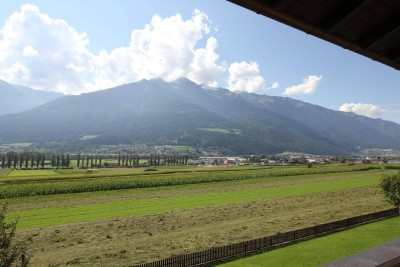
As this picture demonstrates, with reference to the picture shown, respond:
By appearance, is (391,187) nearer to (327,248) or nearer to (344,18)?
(327,248)

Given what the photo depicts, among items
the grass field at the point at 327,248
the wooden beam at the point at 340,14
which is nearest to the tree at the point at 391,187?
the grass field at the point at 327,248

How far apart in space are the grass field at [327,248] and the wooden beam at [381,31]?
19.9m

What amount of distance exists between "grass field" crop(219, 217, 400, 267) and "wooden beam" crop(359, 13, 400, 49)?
65.3ft

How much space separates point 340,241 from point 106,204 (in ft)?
119

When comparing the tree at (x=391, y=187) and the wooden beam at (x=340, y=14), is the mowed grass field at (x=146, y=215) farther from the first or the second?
the wooden beam at (x=340, y=14)

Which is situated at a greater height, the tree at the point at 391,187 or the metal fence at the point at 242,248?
the tree at the point at 391,187

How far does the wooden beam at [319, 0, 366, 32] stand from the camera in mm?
5852

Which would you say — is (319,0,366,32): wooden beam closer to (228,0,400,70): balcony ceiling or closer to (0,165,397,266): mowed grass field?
(228,0,400,70): balcony ceiling

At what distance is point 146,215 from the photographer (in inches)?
1694

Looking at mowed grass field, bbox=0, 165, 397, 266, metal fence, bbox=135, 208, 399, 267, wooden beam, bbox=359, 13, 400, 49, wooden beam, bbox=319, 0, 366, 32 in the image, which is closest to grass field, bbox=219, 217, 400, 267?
metal fence, bbox=135, 208, 399, 267

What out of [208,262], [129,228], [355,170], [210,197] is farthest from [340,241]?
[355,170]

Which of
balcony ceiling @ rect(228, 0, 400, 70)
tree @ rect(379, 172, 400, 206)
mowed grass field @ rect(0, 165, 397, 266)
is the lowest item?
mowed grass field @ rect(0, 165, 397, 266)

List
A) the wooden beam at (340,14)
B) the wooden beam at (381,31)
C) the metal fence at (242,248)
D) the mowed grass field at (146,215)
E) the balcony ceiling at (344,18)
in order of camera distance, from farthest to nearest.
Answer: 1. the mowed grass field at (146,215)
2. the metal fence at (242,248)
3. the wooden beam at (381,31)
4. the wooden beam at (340,14)
5. the balcony ceiling at (344,18)

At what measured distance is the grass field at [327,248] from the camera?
78.6 feet
